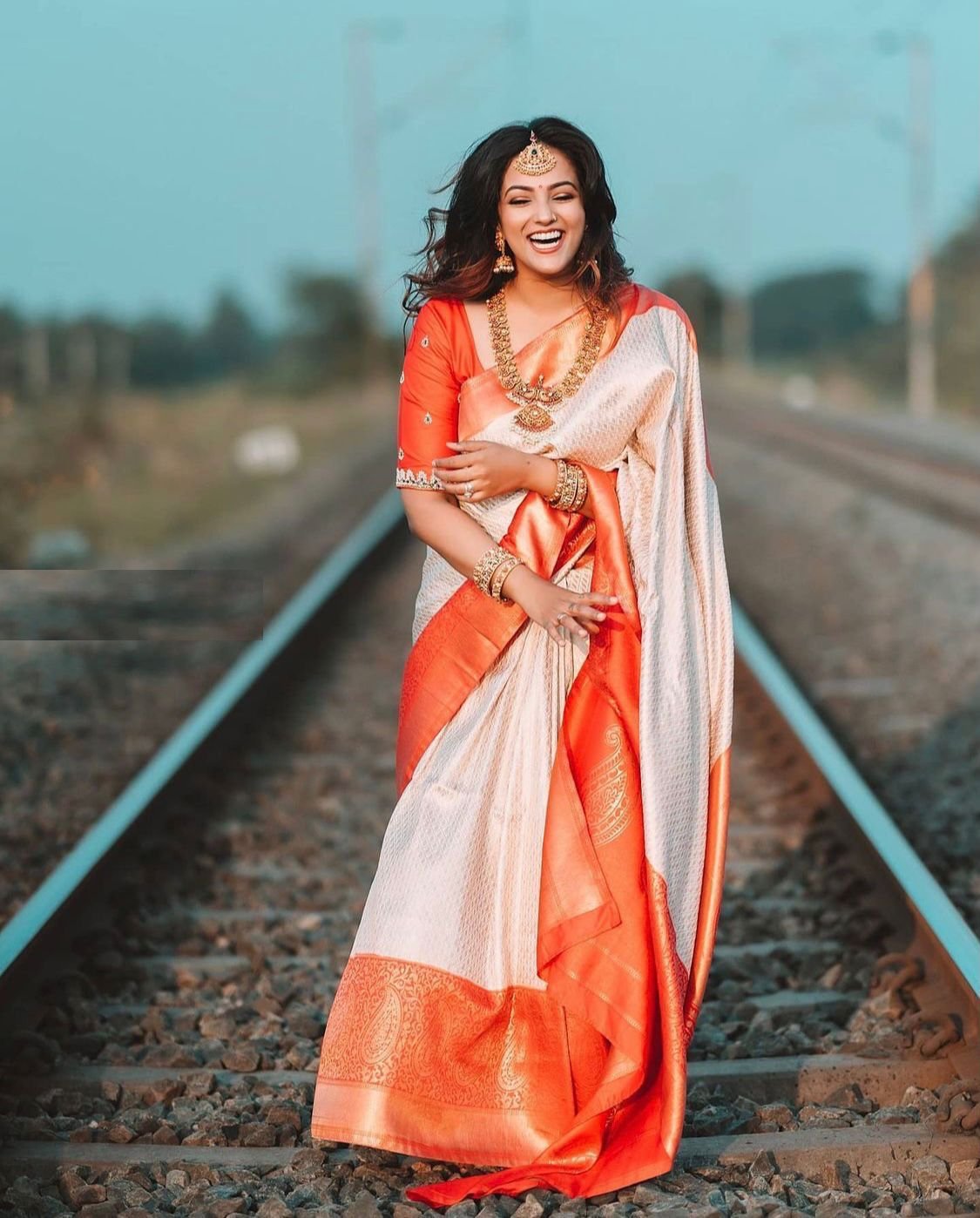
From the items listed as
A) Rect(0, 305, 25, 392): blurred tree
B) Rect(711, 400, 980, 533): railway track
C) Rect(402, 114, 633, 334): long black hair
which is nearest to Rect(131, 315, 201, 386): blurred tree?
Rect(0, 305, 25, 392): blurred tree

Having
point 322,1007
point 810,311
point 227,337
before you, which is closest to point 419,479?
point 322,1007

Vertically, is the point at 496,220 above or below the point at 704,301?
above

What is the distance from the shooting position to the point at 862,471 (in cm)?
1555

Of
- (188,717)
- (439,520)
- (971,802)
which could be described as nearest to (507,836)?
(439,520)

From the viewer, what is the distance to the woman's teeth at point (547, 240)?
10.0 feet

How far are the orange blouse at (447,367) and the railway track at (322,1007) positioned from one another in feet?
4.18

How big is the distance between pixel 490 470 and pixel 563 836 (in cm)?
65

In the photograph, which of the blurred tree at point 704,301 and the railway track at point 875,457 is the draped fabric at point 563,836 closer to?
the railway track at point 875,457

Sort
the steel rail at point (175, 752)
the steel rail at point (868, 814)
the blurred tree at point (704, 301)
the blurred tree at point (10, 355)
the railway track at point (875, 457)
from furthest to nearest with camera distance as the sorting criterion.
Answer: the blurred tree at point (704, 301) < the blurred tree at point (10, 355) < the railway track at point (875, 457) < the steel rail at point (175, 752) < the steel rail at point (868, 814)

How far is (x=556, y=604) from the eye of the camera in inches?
118

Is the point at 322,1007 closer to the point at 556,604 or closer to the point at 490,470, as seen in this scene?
the point at 556,604

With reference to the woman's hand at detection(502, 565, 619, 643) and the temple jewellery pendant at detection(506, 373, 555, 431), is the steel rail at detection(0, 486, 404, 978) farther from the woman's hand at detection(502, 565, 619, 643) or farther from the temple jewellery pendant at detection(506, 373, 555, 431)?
the temple jewellery pendant at detection(506, 373, 555, 431)

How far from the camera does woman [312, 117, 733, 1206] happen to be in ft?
9.93

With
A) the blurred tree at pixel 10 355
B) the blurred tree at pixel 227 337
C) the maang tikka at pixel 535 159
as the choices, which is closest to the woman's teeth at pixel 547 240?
the maang tikka at pixel 535 159
